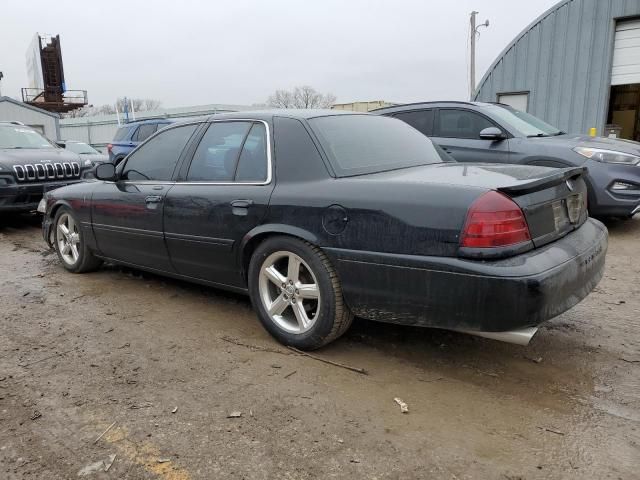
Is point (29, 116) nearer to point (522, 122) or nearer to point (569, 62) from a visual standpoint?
point (569, 62)

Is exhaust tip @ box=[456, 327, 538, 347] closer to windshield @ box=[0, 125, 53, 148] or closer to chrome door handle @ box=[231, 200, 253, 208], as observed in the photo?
chrome door handle @ box=[231, 200, 253, 208]

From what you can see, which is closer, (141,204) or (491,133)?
(141,204)

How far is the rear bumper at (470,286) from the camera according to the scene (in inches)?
98.4

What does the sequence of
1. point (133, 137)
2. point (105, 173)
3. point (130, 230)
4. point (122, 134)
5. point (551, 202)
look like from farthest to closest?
point (122, 134) → point (133, 137) → point (105, 173) → point (130, 230) → point (551, 202)

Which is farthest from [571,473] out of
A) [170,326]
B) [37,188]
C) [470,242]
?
[37,188]

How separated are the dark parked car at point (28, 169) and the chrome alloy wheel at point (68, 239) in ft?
8.13

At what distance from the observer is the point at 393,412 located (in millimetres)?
2605

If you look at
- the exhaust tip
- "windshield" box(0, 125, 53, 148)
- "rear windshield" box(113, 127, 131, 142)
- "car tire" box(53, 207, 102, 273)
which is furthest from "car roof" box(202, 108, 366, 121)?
"rear windshield" box(113, 127, 131, 142)

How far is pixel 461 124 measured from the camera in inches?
275

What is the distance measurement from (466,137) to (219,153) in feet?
13.6

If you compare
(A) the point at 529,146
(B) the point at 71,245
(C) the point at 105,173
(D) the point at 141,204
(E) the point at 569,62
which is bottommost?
(B) the point at 71,245

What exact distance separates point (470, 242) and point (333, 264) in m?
0.81

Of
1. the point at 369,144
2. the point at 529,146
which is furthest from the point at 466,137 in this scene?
the point at 369,144

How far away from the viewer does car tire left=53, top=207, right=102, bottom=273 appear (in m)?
5.07
